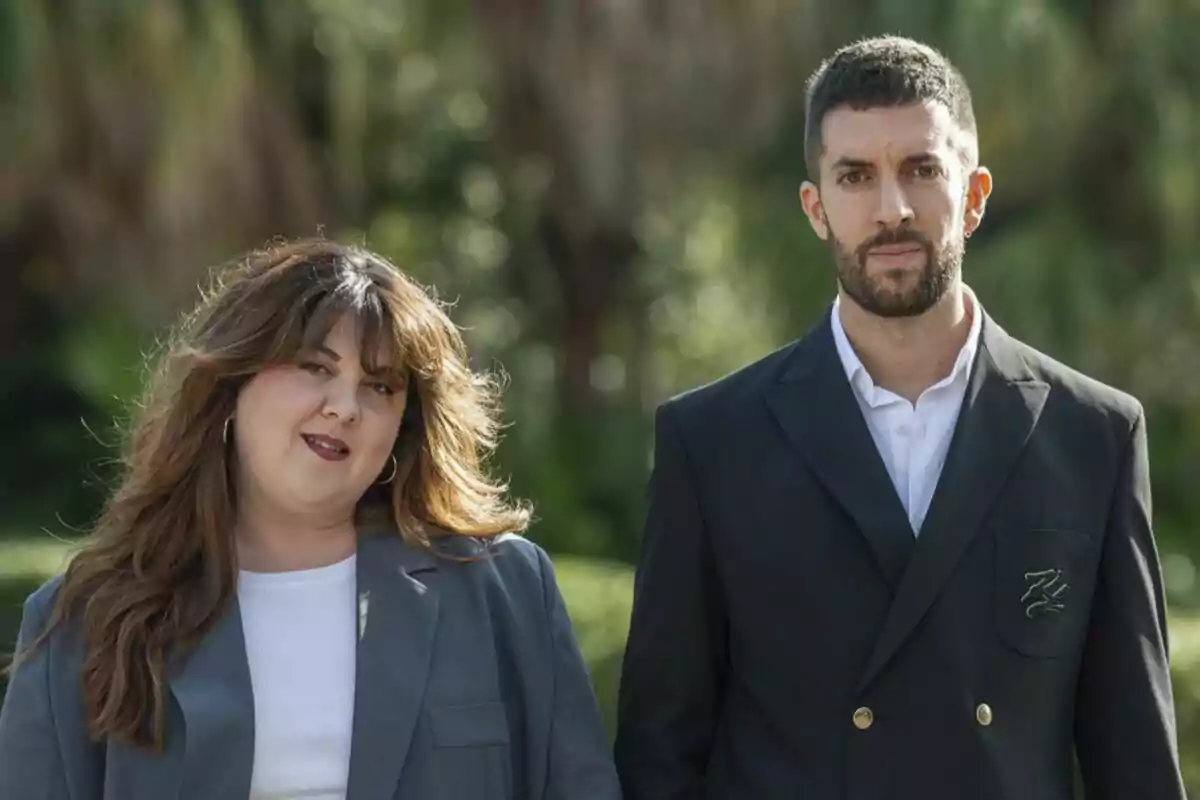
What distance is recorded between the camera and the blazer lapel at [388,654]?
8.43ft

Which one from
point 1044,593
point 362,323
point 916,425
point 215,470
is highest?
point 362,323

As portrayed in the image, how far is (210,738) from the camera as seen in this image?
254 cm

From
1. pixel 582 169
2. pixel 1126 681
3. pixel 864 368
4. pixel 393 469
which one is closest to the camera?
pixel 1126 681

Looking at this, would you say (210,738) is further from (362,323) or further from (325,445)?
(362,323)

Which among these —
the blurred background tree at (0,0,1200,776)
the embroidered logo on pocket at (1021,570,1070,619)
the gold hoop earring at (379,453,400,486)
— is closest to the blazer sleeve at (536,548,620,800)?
the gold hoop earring at (379,453,400,486)

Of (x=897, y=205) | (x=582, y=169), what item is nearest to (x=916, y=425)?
(x=897, y=205)

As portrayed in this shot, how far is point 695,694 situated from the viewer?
276 centimetres

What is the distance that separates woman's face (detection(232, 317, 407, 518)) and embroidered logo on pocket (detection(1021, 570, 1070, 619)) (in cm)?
99

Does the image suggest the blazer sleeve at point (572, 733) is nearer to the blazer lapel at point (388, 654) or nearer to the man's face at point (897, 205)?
the blazer lapel at point (388, 654)

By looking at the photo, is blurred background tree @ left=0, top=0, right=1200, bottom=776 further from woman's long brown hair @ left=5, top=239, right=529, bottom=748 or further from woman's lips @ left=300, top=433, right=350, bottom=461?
woman's lips @ left=300, top=433, right=350, bottom=461

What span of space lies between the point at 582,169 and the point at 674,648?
19.3 ft

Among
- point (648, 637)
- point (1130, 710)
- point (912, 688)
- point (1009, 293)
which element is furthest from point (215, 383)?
point (1009, 293)

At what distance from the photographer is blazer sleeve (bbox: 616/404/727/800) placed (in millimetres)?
2742

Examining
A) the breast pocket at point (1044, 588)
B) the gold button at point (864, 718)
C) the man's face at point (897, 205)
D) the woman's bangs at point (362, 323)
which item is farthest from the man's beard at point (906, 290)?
the woman's bangs at point (362, 323)
